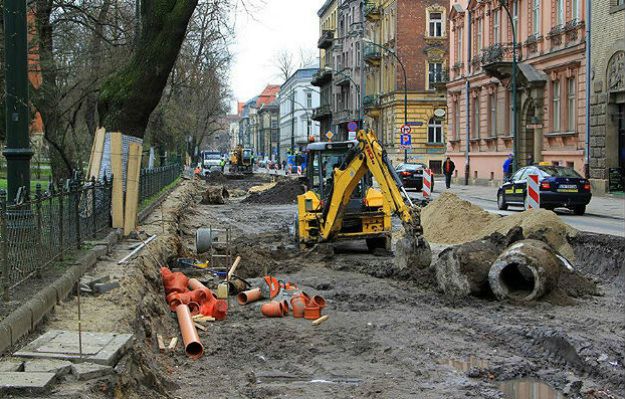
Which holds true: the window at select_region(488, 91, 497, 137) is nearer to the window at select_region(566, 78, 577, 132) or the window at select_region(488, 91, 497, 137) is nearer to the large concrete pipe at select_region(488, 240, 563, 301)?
the window at select_region(566, 78, 577, 132)

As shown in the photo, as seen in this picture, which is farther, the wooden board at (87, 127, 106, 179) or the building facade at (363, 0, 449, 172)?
the building facade at (363, 0, 449, 172)

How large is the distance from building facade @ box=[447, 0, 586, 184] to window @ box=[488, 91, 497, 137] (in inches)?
2.1

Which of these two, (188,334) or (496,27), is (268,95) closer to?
(496,27)

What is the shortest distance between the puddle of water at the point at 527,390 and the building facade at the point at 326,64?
83472 mm

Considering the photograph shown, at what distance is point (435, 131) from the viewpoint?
65.9 m

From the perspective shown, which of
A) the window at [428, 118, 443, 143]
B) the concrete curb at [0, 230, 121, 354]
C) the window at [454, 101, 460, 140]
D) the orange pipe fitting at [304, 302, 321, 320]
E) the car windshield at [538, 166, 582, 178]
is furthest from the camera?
the window at [428, 118, 443, 143]

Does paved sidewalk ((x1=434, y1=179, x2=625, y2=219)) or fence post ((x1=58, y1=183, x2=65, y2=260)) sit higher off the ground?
fence post ((x1=58, y1=183, x2=65, y2=260))

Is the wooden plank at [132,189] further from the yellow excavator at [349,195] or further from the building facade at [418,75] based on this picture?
the building facade at [418,75]

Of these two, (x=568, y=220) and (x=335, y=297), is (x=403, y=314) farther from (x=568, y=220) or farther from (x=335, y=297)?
(x=568, y=220)

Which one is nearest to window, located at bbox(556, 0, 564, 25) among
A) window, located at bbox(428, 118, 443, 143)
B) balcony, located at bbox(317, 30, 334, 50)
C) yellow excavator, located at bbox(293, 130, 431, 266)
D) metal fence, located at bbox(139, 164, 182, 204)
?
metal fence, located at bbox(139, 164, 182, 204)

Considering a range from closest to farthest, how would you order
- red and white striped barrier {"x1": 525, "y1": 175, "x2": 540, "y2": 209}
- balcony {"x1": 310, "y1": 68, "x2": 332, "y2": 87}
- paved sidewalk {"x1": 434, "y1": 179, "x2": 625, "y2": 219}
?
red and white striped barrier {"x1": 525, "y1": 175, "x2": 540, "y2": 209} < paved sidewalk {"x1": 434, "y1": 179, "x2": 625, "y2": 219} < balcony {"x1": 310, "y1": 68, "x2": 332, "y2": 87}

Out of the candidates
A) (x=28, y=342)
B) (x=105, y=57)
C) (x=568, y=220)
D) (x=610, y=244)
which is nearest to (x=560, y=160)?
(x=568, y=220)

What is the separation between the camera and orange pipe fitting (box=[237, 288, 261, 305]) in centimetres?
1241

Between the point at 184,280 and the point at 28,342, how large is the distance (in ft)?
18.6
